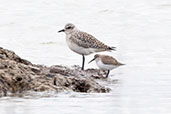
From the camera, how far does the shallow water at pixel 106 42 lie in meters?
8.11

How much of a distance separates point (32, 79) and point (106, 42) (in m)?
8.00

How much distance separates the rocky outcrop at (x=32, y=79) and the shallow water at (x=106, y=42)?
33 centimetres

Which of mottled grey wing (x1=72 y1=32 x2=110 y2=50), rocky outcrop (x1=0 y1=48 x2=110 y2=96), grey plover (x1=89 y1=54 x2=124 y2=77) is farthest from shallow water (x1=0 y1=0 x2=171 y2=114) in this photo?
mottled grey wing (x1=72 y1=32 x2=110 y2=50)

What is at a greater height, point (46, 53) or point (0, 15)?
point (0, 15)

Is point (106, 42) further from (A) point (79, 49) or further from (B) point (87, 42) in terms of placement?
(A) point (79, 49)

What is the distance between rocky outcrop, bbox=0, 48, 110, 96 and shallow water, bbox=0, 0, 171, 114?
33 centimetres

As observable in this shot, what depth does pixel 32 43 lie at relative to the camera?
17172mm

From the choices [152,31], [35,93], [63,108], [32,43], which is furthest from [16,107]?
[152,31]

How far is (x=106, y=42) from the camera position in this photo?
16953 millimetres

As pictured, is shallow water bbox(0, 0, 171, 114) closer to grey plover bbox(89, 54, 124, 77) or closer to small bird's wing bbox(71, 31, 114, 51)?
grey plover bbox(89, 54, 124, 77)

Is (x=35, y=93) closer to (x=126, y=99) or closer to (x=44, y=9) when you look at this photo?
(x=126, y=99)

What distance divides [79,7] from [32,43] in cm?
489

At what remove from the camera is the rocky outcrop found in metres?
8.88

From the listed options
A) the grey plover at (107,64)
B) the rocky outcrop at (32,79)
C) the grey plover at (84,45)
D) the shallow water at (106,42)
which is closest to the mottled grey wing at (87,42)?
the grey plover at (84,45)
